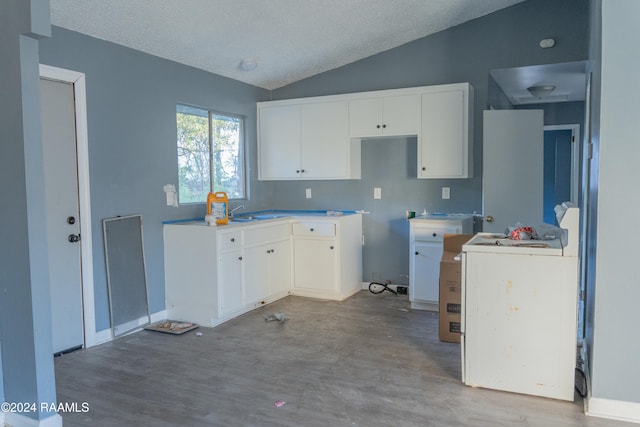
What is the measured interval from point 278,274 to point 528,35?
10.8 ft

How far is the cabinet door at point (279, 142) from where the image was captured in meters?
5.06

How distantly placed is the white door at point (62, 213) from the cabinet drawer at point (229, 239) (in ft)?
3.45

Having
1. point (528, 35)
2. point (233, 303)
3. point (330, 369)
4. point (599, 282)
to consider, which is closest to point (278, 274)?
point (233, 303)

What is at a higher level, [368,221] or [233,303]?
[368,221]

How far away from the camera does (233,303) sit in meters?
4.00

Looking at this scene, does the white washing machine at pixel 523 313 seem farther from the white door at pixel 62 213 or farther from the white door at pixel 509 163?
the white door at pixel 62 213

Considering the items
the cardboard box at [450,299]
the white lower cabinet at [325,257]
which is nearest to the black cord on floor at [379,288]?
the white lower cabinet at [325,257]

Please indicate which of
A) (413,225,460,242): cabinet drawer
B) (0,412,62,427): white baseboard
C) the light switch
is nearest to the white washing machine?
(413,225,460,242): cabinet drawer

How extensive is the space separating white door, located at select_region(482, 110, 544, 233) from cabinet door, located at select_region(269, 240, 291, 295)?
1967 mm

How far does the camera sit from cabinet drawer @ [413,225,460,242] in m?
4.17

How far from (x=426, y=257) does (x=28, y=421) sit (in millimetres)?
3207

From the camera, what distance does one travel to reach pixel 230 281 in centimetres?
396

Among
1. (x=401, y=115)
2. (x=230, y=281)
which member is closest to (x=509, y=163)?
(x=401, y=115)

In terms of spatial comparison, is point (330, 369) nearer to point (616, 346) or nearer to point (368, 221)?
point (616, 346)
